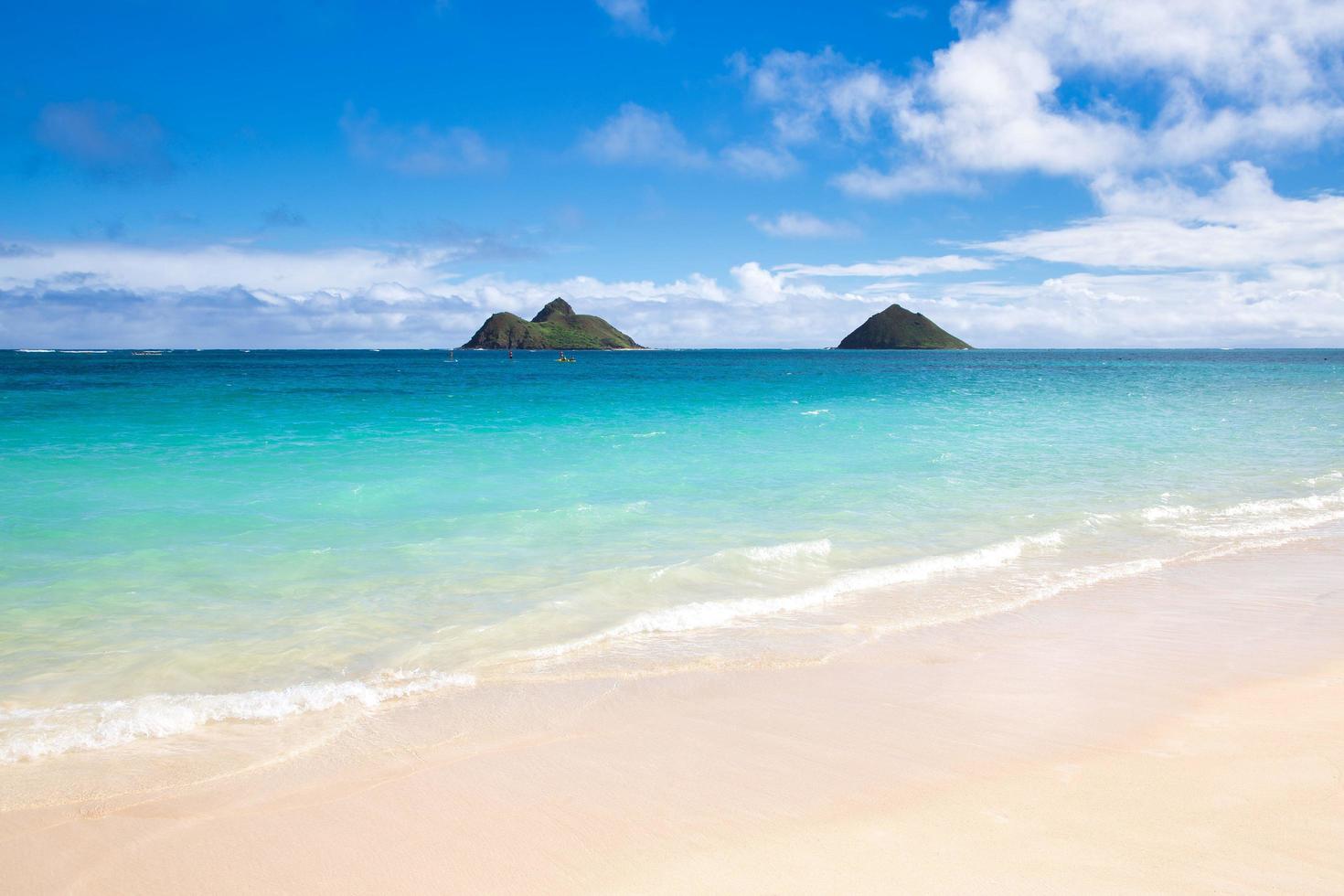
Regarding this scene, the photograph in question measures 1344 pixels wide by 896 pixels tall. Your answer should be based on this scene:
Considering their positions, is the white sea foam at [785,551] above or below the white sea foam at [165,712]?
above

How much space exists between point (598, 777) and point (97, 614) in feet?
21.5

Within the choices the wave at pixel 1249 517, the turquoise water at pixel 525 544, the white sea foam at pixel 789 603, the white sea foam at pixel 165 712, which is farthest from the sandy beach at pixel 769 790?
the wave at pixel 1249 517

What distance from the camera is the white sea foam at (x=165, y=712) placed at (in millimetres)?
5148

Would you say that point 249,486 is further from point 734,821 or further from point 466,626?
point 734,821

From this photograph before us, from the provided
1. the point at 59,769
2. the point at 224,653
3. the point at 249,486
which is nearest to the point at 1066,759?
the point at 59,769

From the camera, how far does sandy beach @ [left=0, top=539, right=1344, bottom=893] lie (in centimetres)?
374

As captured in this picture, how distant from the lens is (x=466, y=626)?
7.61 metres

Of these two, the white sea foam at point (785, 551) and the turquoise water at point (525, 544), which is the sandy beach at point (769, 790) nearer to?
the turquoise water at point (525, 544)

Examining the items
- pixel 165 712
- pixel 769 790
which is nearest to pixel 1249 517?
pixel 769 790

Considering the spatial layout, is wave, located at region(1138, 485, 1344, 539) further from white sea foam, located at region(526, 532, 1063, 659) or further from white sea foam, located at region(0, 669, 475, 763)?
white sea foam, located at region(0, 669, 475, 763)

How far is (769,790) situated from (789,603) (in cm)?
387

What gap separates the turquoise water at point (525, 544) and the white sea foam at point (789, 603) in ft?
0.14

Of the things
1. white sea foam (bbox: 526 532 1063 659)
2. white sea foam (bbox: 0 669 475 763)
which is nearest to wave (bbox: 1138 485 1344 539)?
white sea foam (bbox: 526 532 1063 659)

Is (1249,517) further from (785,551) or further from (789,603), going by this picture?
(789,603)
